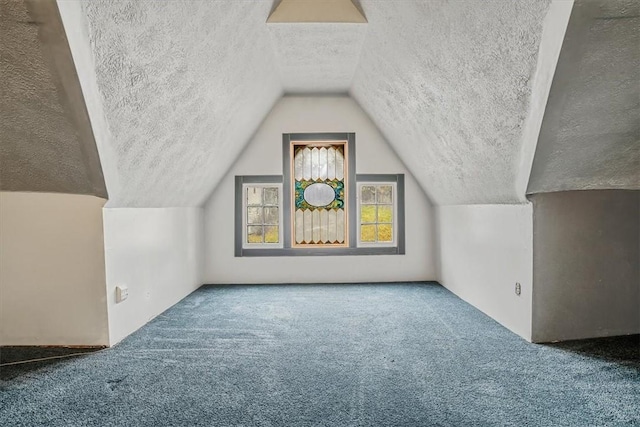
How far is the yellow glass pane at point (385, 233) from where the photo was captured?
5406mm

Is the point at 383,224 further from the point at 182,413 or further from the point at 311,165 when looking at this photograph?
the point at 182,413

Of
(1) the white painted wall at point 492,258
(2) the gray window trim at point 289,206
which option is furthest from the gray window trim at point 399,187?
(1) the white painted wall at point 492,258

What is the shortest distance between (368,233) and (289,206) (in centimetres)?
115

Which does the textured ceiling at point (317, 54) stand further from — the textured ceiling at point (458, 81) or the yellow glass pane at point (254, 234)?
the yellow glass pane at point (254, 234)

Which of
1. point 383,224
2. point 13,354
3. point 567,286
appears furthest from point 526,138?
point 13,354

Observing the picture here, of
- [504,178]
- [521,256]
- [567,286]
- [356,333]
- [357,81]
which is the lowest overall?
[356,333]

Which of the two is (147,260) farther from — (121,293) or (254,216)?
(254,216)

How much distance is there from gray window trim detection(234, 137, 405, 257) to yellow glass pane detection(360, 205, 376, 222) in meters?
0.18

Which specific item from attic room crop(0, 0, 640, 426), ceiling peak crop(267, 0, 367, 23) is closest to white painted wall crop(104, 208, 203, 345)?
attic room crop(0, 0, 640, 426)

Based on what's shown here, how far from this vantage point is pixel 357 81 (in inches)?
179

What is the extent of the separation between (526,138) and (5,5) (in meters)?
2.74

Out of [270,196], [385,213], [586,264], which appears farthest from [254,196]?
[586,264]

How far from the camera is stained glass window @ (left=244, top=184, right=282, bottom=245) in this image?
538 centimetres

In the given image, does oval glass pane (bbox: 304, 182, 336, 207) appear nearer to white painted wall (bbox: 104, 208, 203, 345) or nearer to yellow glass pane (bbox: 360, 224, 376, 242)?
yellow glass pane (bbox: 360, 224, 376, 242)
